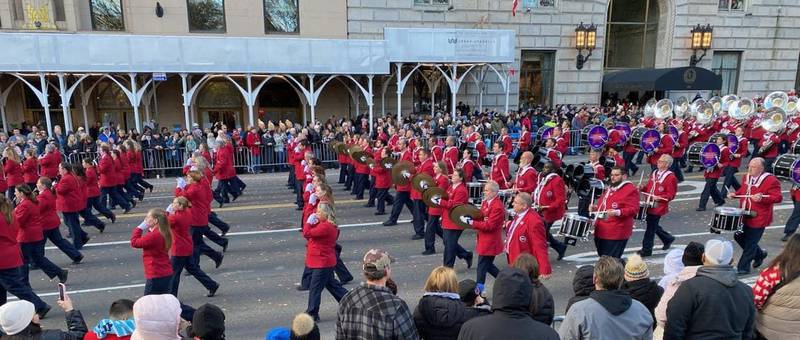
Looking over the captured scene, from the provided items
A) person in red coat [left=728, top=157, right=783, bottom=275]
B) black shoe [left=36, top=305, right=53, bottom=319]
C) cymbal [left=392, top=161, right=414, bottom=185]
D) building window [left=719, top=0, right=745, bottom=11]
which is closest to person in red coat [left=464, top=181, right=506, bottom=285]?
cymbal [left=392, top=161, right=414, bottom=185]

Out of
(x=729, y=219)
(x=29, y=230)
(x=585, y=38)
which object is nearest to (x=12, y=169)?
(x=29, y=230)

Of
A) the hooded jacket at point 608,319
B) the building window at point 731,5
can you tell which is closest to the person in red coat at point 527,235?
the hooded jacket at point 608,319

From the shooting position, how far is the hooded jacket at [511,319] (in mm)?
2850

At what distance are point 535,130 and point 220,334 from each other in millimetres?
19428

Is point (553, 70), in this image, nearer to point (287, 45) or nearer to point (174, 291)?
point (287, 45)

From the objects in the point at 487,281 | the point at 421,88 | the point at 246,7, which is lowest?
the point at 487,281

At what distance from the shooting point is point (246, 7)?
73.7 ft

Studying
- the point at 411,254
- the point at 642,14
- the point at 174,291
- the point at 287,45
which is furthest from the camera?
the point at 642,14

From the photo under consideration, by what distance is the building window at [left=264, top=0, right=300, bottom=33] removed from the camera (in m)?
23.0

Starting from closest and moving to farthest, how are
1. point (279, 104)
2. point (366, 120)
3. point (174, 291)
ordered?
1. point (174, 291)
2. point (366, 120)
3. point (279, 104)

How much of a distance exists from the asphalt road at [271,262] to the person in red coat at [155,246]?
998 millimetres

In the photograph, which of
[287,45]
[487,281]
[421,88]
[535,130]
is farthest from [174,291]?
[421,88]

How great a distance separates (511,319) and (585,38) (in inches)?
1000

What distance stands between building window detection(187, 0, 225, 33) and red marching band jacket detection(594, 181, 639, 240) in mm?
19538
